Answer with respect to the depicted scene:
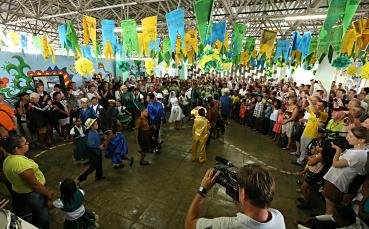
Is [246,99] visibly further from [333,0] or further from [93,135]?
[93,135]

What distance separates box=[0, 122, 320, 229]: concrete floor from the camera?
287cm

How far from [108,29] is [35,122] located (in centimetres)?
346

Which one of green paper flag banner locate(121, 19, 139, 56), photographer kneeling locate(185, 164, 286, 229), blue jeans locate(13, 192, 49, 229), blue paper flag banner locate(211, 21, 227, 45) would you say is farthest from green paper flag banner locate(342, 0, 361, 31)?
blue jeans locate(13, 192, 49, 229)

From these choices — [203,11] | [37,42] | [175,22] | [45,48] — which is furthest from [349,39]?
[37,42]

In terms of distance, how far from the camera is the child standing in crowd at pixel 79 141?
3801 millimetres

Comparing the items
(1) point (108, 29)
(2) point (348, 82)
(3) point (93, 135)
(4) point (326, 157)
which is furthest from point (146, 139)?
(2) point (348, 82)

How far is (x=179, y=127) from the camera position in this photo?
7.12 meters

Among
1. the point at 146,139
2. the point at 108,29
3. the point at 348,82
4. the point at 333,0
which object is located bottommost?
the point at 146,139

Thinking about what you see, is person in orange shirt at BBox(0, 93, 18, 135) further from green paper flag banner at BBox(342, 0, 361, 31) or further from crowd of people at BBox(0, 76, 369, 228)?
green paper flag banner at BBox(342, 0, 361, 31)

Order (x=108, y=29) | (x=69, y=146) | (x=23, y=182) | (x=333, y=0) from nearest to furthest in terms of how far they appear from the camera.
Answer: (x=23, y=182)
(x=333, y=0)
(x=69, y=146)
(x=108, y=29)

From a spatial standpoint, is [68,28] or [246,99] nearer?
[68,28]

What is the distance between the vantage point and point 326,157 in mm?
2721

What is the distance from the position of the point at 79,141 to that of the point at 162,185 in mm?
2010

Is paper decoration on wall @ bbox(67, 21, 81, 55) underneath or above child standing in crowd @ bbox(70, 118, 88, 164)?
above
